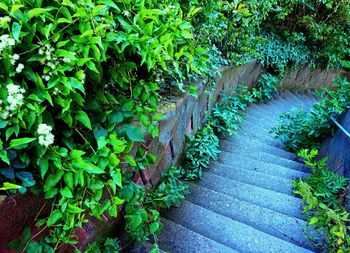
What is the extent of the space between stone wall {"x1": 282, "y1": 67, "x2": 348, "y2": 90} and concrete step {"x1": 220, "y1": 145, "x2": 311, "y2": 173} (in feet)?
13.7

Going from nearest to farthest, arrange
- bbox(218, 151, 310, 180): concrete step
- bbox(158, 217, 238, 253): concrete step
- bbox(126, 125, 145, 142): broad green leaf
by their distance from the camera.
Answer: bbox(126, 125, 145, 142): broad green leaf < bbox(158, 217, 238, 253): concrete step < bbox(218, 151, 310, 180): concrete step

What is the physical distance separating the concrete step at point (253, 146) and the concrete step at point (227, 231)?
137cm

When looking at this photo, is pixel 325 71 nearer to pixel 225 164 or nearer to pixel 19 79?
pixel 225 164

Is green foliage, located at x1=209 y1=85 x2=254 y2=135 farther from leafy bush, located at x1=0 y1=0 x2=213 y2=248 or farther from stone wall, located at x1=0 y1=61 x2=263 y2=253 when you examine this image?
leafy bush, located at x1=0 y1=0 x2=213 y2=248

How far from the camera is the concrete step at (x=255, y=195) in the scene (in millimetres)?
2305

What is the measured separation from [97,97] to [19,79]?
0.98 feet

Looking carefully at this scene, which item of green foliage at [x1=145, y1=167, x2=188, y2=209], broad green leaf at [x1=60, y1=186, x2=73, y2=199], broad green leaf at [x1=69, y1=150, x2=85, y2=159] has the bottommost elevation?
green foliage at [x1=145, y1=167, x2=188, y2=209]

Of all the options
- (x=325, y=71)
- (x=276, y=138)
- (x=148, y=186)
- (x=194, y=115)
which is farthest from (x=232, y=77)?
(x=325, y=71)

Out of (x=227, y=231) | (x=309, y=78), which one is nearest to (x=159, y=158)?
(x=227, y=231)

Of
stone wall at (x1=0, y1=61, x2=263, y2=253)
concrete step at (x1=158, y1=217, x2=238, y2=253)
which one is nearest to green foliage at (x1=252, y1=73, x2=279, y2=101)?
stone wall at (x1=0, y1=61, x2=263, y2=253)

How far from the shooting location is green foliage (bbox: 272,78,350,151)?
304 centimetres

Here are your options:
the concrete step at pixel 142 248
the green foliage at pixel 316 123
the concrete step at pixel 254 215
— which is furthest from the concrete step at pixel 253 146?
the concrete step at pixel 142 248

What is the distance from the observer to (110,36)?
1.02m

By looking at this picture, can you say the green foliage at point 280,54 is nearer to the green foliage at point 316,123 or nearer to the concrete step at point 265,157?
the green foliage at point 316,123
